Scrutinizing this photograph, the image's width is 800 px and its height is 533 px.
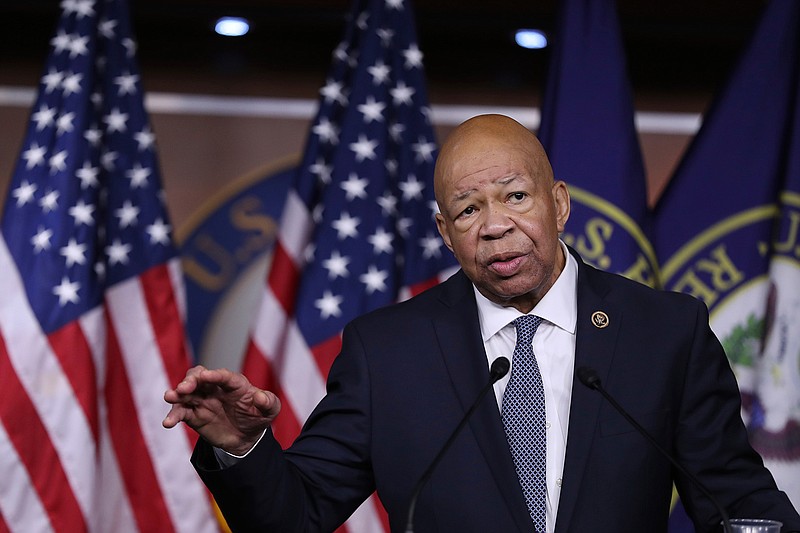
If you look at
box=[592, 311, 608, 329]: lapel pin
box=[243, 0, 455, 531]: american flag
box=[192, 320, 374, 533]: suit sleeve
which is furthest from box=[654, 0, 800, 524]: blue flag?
box=[192, 320, 374, 533]: suit sleeve

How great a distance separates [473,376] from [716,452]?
0.45 metres

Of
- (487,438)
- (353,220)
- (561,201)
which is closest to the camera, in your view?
(487,438)

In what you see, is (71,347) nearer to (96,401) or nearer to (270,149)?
A: (96,401)

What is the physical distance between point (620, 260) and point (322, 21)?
4.40 ft

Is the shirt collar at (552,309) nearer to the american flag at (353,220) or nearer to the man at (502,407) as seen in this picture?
the man at (502,407)

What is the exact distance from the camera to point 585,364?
188cm

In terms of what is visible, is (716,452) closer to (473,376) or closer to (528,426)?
(528,426)

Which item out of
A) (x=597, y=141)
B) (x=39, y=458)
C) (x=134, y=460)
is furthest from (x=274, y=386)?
(x=597, y=141)

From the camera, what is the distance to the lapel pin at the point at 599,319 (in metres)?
1.94

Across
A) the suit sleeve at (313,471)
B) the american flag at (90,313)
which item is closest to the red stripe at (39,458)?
the american flag at (90,313)

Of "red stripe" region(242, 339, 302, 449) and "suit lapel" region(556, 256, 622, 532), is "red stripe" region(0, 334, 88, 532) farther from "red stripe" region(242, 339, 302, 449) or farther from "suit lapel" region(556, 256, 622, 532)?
"suit lapel" region(556, 256, 622, 532)

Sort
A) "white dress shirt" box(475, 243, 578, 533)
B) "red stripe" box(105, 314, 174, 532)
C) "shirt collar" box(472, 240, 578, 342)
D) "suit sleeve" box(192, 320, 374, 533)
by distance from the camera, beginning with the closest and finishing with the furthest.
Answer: "suit sleeve" box(192, 320, 374, 533) < "white dress shirt" box(475, 243, 578, 533) < "shirt collar" box(472, 240, 578, 342) < "red stripe" box(105, 314, 174, 532)

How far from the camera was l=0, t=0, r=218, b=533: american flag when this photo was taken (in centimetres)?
314

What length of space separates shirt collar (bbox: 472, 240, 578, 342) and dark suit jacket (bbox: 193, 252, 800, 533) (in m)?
0.03
